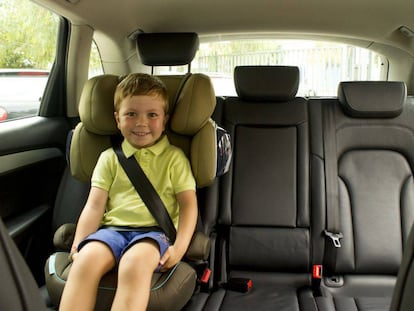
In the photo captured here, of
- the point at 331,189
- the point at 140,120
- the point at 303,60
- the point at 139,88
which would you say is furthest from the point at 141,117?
the point at 303,60

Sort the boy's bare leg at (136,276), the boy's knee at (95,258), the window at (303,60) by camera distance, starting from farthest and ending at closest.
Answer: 1. the window at (303,60)
2. the boy's knee at (95,258)
3. the boy's bare leg at (136,276)

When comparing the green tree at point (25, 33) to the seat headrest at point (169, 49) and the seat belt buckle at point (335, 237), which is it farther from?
the seat belt buckle at point (335, 237)

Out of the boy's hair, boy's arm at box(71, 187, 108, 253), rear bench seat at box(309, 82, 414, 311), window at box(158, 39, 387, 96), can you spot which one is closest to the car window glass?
window at box(158, 39, 387, 96)

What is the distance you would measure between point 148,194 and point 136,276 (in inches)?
17.5

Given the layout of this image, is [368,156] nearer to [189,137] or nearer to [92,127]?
[189,137]

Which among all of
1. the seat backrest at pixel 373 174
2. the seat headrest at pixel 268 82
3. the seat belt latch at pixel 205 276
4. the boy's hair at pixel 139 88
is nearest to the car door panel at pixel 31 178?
the boy's hair at pixel 139 88

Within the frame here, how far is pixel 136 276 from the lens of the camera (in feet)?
5.47

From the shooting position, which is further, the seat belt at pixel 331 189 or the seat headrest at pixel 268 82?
the seat headrest at pixel 268 82

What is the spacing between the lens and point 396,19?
9.17 feet

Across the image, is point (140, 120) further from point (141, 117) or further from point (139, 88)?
point (139, 88)

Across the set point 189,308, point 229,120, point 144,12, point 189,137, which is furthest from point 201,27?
point 189,308

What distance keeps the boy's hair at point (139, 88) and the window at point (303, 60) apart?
1193 mm

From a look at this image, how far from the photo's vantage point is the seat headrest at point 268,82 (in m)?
2.49

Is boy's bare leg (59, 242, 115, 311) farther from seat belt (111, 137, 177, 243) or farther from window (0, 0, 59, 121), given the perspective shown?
window (0, 0, 59, 121)
